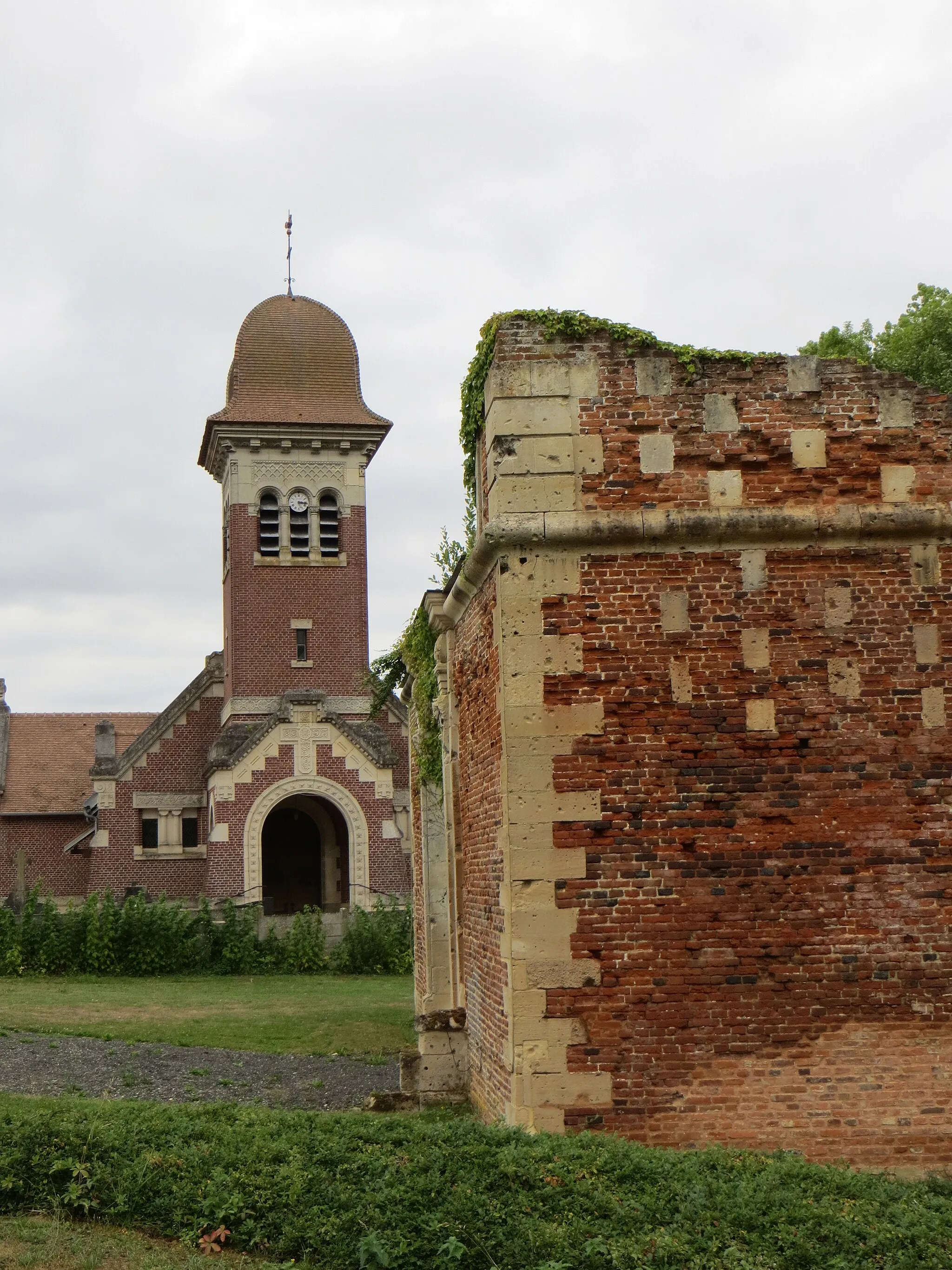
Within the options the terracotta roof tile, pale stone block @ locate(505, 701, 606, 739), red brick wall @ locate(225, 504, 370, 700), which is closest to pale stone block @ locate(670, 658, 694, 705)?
pale stone block @ locate(505, 701, 606, 739)

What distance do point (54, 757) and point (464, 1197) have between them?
3360cm

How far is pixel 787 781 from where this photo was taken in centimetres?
909

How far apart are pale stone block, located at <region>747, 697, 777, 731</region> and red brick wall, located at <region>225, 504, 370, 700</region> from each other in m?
23.7

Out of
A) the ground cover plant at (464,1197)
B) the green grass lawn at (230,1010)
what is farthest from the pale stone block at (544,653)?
the green grass lawn at (230,1010)

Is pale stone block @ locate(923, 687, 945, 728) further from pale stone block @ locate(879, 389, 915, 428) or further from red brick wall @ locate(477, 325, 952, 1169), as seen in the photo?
pale stone block @ locate(879, 389, 915, 428)

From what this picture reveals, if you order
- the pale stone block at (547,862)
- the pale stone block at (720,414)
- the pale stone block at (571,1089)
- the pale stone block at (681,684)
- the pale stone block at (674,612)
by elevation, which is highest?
the pale stone block at (720,414)

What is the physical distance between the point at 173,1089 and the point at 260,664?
19.5 meters

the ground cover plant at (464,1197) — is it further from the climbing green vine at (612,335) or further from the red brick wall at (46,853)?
the red brick wall at (46,853)

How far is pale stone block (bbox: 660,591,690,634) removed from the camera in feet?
30.2

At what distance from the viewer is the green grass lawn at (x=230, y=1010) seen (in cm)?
1720

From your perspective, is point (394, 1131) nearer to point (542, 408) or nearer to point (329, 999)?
point (542, 408)

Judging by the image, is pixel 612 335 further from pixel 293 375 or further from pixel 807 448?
pixel 293 375

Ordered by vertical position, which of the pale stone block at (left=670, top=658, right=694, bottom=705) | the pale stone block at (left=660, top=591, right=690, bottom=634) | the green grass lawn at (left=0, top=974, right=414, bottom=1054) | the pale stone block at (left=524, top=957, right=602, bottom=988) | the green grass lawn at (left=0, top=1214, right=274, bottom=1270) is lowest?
the green grass lawn at (left=0, top=974, right=414, bottom=1054)

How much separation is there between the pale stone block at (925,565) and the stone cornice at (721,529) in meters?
0.05
